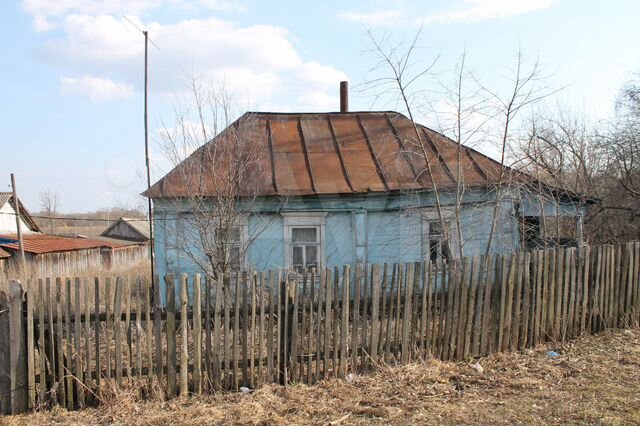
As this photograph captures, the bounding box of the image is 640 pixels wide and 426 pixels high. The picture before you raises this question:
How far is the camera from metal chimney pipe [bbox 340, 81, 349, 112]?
15.0 meters

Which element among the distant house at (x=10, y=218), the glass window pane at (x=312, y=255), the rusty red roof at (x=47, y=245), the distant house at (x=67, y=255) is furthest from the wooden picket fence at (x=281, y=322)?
the distant house at (x=10, y=218)

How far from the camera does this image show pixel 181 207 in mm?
9039

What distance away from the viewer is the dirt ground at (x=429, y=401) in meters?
4.36

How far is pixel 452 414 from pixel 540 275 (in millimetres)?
2979

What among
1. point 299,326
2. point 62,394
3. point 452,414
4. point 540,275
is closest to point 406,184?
point 540,275

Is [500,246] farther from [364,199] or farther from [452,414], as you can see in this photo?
[452,414]

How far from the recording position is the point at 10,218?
38750 millimetres

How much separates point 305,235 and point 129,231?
4324 cm

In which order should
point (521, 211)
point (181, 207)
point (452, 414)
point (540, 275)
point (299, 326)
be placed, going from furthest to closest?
point (521, 211) < point (181, 207) < point (540, 275) < point (299, 326) < point (452, 414)

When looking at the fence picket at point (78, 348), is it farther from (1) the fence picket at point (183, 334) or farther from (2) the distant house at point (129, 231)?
(2) the distant house at point (129, 231)

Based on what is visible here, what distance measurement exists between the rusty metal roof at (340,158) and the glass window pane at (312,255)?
1.36m

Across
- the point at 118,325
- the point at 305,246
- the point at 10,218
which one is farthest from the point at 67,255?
the point at 118,325

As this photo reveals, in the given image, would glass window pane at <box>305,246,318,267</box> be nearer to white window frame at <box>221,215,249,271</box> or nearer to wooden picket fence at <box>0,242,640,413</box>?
white window frame at <box>221,215,249,271</box>

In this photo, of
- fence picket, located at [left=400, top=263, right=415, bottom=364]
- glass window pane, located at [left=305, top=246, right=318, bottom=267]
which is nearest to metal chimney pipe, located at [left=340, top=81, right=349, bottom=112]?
glass window pane, located at [left=305, top=246, right=318, bottom=267]
